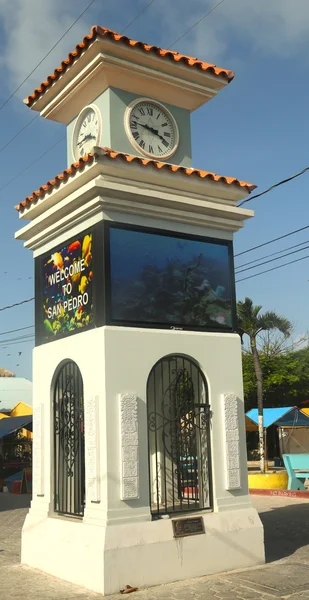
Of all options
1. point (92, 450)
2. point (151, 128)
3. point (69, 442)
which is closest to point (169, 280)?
point (151, 128)

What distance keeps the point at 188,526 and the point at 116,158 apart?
16.0 feet

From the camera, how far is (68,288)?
930cm

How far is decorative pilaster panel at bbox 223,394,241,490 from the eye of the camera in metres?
8.92

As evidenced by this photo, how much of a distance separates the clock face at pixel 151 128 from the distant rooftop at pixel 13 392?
30.7m

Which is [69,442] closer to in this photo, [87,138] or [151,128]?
[87,138]

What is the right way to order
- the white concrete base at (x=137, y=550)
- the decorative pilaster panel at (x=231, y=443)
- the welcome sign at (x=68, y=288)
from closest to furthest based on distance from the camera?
the white concrete base at (x=137, y=550) → the welcome sign at (x=68, y=288) → the decorative pilaster panel at (x=231, y=443)

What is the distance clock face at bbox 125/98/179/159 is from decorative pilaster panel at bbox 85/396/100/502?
3.82 metres

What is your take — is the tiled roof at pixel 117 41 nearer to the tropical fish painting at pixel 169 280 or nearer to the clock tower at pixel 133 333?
the clock tower at pixel 133 333

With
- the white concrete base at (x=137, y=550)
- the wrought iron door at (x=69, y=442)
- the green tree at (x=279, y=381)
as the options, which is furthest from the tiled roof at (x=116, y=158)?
the green tree at (x=279, y=381)

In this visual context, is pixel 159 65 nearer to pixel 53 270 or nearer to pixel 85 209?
pixel 85 209

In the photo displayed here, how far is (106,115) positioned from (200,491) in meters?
5.53

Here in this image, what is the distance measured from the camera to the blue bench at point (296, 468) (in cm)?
1720

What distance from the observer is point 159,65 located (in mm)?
9391

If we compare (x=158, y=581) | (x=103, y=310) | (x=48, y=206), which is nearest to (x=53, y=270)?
(x=48, y=206)
